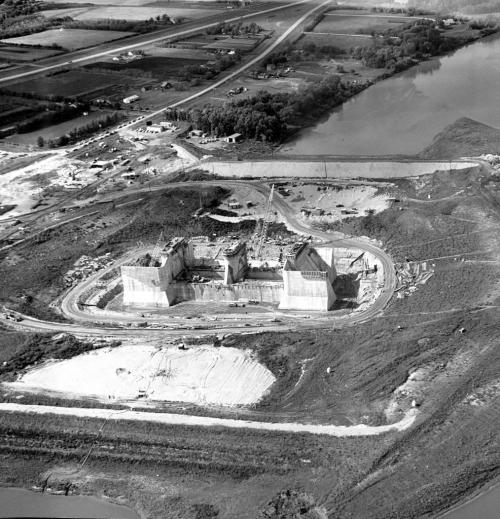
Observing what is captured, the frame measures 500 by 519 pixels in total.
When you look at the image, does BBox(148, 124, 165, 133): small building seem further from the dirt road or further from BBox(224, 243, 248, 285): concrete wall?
the dirt road

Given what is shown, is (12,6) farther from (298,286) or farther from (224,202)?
(298,286)

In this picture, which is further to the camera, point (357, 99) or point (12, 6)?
point (12, 6)

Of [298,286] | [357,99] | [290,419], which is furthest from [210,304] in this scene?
[357,99]

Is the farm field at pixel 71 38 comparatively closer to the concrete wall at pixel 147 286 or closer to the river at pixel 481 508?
the concrete wall at pixel 147 286

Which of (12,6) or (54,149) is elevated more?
(12,6)

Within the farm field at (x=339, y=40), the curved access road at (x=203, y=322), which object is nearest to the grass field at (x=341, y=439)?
the curved access road at (x=203, y=322)
